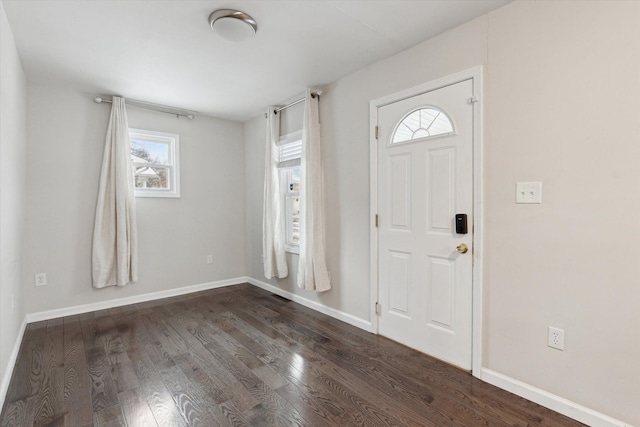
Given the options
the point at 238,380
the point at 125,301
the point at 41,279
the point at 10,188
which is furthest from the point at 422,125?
the point at 41,279

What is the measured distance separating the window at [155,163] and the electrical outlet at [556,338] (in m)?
4.23

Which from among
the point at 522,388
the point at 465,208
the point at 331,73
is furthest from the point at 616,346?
the point at 331,73

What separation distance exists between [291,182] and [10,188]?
8.62 ft

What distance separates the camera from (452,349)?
2.27 meters

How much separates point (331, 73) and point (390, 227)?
5.33 feet

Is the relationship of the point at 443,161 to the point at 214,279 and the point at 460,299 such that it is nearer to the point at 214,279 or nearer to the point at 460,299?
the point at 460,299

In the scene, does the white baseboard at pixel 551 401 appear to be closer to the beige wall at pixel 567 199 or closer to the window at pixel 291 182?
the beige wall at pixel 567 199

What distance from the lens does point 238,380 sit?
2.12 meters

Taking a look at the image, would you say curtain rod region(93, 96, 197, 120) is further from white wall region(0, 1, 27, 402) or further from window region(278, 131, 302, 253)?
window region(278, 131, 302, 253)

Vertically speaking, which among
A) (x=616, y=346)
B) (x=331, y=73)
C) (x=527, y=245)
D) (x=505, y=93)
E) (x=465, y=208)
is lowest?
(x=616, y=346)

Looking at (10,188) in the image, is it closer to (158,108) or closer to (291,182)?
(158,108)

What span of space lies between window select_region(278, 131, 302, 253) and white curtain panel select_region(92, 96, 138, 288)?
1.84 m

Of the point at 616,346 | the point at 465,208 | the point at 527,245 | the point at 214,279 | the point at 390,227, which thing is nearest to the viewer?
the point at 616,346

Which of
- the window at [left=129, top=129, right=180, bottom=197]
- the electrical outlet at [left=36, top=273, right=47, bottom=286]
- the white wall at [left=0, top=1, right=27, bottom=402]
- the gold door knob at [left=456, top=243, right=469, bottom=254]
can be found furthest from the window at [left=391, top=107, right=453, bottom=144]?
the electrical outlet at [left=36, top=273, right=47, bottom=286]
